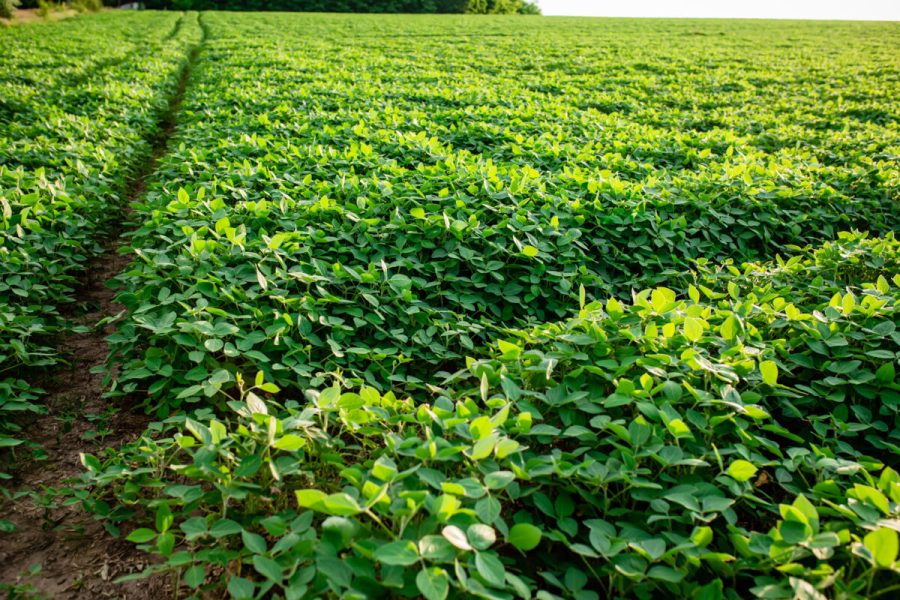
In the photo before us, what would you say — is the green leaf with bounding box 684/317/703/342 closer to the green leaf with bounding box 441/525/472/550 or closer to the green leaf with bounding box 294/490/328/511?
the green leaf with bounding box 441/525/472/550

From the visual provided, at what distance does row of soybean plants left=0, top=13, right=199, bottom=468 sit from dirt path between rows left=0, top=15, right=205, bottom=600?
11 cm

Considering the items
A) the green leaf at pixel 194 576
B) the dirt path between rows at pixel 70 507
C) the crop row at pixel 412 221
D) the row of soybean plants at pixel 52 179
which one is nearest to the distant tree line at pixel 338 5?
the row of soybean plants at pixel 52 179

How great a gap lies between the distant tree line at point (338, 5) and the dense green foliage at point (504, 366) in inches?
1534

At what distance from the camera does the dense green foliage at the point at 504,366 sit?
1350 millimetres

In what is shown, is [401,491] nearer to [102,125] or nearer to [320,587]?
[320,587]

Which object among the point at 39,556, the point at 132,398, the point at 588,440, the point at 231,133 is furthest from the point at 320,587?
Result: the point at 231,133

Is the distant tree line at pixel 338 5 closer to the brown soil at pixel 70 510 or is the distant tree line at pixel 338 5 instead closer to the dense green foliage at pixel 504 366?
the dense green foliage at pixel 504 366

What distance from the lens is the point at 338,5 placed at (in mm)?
39531

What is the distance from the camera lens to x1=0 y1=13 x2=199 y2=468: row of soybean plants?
2715 millimetres

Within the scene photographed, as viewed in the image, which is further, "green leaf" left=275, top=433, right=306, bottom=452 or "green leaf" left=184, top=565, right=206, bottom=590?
"green leaf" left=275, top=433, right=306, bottom=452

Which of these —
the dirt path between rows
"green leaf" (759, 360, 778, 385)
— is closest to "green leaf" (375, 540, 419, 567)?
the dirt path between rows

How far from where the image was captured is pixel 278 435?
5.35 feet

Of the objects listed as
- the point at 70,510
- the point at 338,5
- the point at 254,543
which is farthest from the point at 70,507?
the point at 338,5

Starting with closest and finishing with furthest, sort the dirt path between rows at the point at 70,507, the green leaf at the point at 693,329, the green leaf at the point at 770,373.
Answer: the dirt path between rows at the point at 70,507 < the green leaf at the point at 770,373 < the green leaf at the point at 693,329
